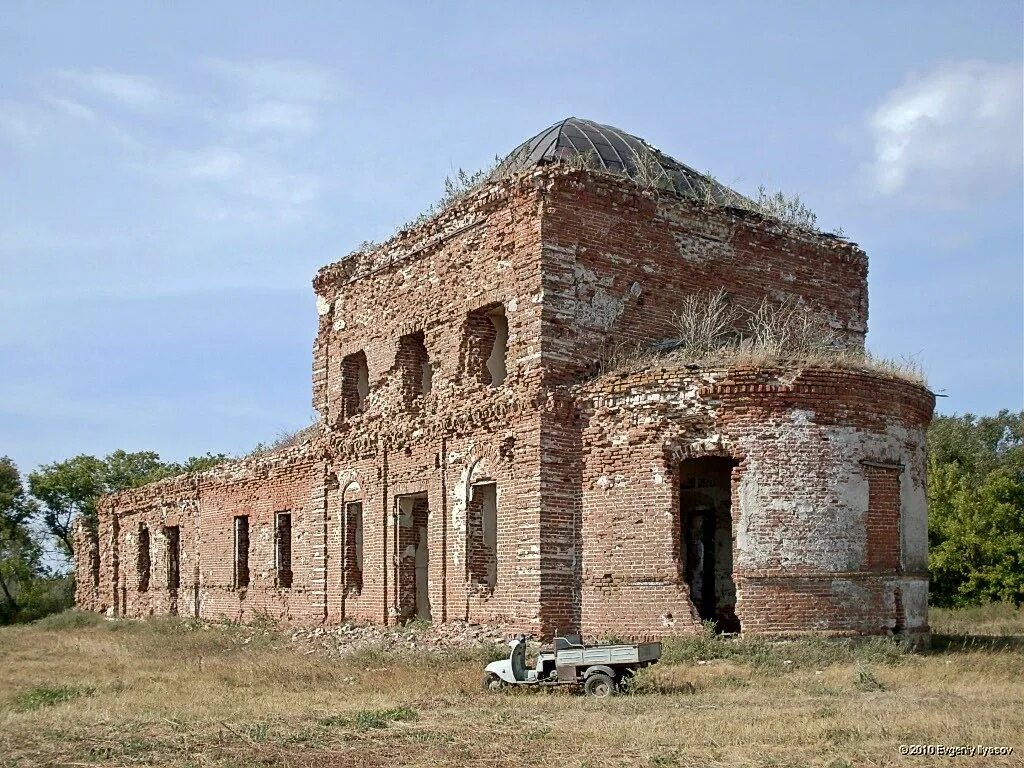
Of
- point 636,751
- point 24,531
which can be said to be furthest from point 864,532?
point 24,531

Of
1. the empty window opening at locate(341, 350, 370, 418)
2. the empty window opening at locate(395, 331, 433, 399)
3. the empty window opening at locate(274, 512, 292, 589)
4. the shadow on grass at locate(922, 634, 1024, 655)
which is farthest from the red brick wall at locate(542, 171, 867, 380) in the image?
the empty window opening at locate(274, 512, 292, 589)

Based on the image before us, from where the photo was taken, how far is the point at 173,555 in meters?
26.4

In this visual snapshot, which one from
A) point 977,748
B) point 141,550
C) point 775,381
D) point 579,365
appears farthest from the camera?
point 141,550

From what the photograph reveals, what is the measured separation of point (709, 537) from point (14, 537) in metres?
29.1

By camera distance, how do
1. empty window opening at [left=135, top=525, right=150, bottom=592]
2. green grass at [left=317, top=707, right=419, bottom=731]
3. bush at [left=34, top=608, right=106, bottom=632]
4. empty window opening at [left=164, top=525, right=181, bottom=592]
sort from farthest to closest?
empty window opening at [left=135, top=525, right=150, bottom=592] < bush at [left=34, top=608, right=106, bottom=632] < empty window opening at [left=164, top=525, right=181, bottom=592] < green grass at [left=317, top=707, right=419, bottom=731]

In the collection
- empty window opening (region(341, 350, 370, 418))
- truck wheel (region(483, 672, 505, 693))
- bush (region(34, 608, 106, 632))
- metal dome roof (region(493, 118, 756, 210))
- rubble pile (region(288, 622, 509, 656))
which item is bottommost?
bush (region(34, 608, 106, 632))

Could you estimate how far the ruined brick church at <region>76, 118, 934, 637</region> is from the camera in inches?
529

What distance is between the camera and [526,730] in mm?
9000

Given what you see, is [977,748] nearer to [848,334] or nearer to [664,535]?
[664,535]

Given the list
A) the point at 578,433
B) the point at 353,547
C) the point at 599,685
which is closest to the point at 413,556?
the point at 353,547

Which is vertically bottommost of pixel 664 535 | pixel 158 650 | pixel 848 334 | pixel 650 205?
pixel 158 650

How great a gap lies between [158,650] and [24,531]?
73.5 ft

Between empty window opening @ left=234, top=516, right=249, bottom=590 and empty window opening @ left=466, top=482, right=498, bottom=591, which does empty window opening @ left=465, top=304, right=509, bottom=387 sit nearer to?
empty window opening @ left=466, top=482, right=498, bottom=591

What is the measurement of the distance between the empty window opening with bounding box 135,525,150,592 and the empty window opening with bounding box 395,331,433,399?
12.6m
